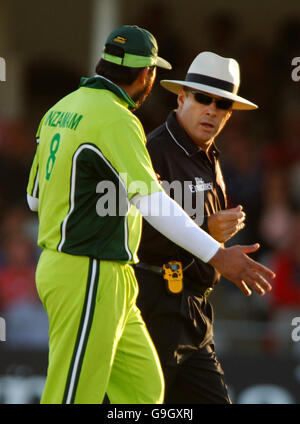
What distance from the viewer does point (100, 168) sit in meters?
4.05

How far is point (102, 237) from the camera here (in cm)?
408

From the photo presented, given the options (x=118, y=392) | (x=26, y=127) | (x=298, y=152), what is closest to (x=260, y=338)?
(x=298, y=152)

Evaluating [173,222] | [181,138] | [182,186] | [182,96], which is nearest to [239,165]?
[182,96]

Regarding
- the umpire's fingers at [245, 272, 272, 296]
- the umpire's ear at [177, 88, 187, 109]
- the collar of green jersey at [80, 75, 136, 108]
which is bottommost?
the umpire's fingers at [245, 272, 272, 296]

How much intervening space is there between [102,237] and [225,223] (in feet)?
2.64

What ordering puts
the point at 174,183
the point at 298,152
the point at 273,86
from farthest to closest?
the point at 273,86, the point at 298,152, the point at 174,183

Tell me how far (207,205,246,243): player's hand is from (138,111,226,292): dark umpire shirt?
8cm

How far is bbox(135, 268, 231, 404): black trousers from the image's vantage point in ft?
15.9

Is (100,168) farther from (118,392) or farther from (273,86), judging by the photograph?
(273,86)

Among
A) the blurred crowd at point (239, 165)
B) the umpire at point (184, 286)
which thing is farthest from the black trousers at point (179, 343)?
the blurred crowd at point (239, 165)

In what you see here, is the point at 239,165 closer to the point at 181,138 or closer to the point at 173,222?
the point at 181,138

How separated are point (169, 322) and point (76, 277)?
3.23 ft

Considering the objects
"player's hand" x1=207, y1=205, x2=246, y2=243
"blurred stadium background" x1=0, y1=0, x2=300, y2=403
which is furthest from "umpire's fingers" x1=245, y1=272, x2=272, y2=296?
"blurred stadium background" x1=0, y1=0, x2=300, y2=403

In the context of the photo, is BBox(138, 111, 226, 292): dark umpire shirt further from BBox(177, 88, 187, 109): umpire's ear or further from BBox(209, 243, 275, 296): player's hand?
BBox(209, 243, 275, 296): player's hand
